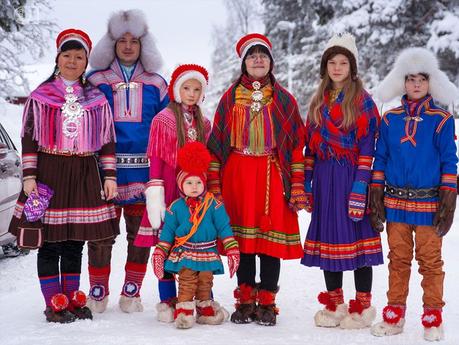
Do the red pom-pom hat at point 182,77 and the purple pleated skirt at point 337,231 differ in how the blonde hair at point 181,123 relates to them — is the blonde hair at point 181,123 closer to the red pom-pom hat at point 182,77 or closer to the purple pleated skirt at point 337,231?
the red pom-pom hat at point 182,77

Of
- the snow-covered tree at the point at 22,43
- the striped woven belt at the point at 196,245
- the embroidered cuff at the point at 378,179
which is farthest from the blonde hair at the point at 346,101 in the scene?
the snow-covered tree at the point at 22,43

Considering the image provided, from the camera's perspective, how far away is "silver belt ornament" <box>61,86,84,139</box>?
166 inches

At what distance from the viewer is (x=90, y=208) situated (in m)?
4.27

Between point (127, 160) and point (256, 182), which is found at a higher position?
point (127, 160)

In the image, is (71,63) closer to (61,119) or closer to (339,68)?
(61,119)

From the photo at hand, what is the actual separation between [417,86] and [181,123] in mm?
1690

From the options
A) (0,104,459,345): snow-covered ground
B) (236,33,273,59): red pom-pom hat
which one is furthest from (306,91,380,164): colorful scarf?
(0,104,459,345): snow-covered ground

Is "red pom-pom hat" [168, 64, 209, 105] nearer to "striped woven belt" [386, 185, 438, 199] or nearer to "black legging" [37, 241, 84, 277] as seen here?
"black legging" [37, 241, 84, 277]

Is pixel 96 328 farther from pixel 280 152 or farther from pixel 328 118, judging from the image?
pixel 328 118

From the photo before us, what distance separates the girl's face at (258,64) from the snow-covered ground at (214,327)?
1841 millimetres

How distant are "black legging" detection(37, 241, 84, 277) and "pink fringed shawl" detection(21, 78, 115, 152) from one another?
712 millimetres

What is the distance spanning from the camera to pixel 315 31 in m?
22.5

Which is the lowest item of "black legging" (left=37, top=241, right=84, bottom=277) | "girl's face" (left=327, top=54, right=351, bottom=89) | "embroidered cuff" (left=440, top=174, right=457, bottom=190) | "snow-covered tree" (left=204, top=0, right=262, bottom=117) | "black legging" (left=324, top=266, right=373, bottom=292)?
"black legging" (left=324, top=266, right=373, bottom=292)

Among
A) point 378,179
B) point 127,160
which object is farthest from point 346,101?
point 127,160
